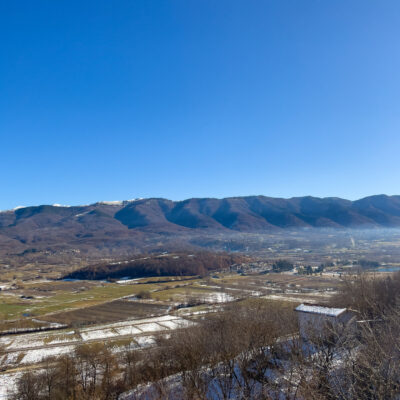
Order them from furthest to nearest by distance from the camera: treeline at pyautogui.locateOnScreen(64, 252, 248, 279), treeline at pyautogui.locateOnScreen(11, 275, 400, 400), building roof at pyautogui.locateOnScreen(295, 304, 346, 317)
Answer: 1. treeline at pyautogui.locateOnScreen(64, 252, 248, 279)
2. building roof at pyautogui.locateOnScreen(295, 304, 346, 317)
3. treeline at pyautogui.locateOnScreen(11, 275, 400, 400)

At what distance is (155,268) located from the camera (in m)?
124

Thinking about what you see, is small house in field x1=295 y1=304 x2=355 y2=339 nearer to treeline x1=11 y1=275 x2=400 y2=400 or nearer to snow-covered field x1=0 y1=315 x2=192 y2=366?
treeline x1=11 y1=275 x2=400 y2=400

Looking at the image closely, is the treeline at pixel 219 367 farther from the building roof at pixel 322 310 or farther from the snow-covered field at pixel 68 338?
the snow-covered field at pixel 68 338

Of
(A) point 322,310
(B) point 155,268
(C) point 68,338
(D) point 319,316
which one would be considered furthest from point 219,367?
(B) point 155,268

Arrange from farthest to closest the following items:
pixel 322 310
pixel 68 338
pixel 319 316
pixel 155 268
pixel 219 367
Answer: pixel 155 268, pixel 68 338, pixel 322 310, pixel 319 316, pixel 219 367

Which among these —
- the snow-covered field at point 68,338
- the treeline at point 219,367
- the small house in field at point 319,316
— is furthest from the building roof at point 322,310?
the snow-covered field at point 68,338

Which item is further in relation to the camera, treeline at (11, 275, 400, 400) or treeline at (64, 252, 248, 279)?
treeline at (64, 252, 248, 279)

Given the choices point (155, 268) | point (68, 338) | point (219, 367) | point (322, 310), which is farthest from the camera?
point (155, 268)

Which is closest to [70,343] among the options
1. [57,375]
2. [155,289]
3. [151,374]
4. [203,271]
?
[57,375]

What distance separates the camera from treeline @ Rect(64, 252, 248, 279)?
121 meters

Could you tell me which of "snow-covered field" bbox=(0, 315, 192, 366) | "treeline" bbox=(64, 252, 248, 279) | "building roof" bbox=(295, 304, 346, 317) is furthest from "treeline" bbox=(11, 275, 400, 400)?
"treeline" bbox=(64, 252, 248, 279)

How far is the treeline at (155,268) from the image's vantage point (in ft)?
397

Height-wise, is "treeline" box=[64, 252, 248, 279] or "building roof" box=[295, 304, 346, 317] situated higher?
"building roof" box=[295, 304, 346, 317]

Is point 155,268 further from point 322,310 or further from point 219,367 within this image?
point 219,367
